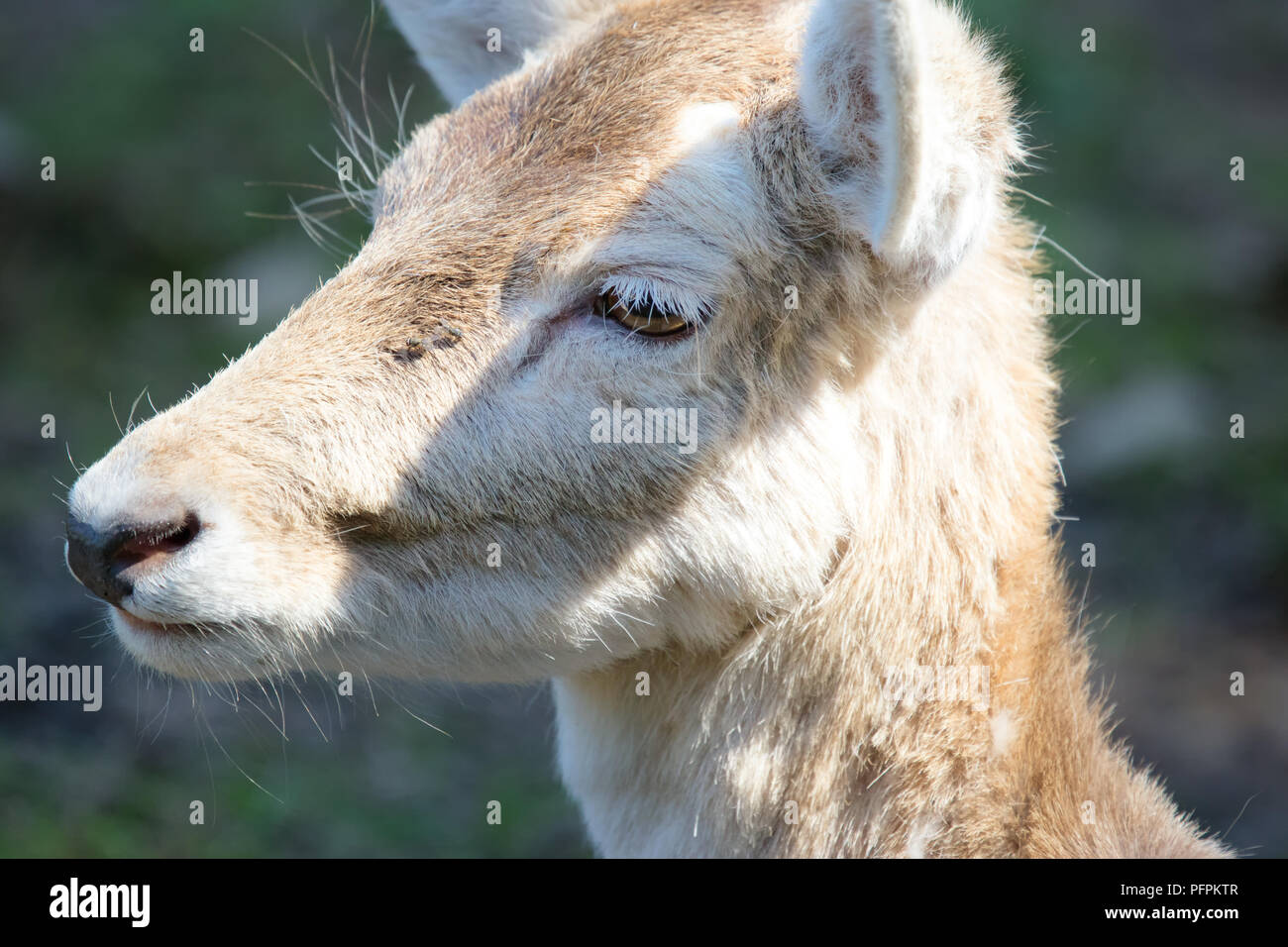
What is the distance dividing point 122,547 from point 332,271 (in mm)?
7042

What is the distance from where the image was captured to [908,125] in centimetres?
268

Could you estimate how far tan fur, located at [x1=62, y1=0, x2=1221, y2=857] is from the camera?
117 inches

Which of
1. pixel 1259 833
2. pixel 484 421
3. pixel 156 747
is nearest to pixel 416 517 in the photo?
pixel 484 421

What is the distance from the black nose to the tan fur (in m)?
0.04

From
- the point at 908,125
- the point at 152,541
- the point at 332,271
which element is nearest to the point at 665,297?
the point at 908,125

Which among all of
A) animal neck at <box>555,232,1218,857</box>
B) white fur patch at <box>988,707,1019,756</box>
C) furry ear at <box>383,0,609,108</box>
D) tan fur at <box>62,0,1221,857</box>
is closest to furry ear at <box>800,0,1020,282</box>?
tan fur at <box>62,0,1221,857</box>

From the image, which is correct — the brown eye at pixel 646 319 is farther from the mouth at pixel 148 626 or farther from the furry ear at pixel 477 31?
the furry ear at pixel 477 31

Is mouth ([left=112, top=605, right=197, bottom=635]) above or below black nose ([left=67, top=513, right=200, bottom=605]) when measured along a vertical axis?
below

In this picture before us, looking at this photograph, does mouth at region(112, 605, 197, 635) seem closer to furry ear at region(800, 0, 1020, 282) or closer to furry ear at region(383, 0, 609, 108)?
furry ear at region(800, 0, 1020, 282)

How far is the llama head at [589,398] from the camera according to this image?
3.00 m

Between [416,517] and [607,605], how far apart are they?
0.52 meters

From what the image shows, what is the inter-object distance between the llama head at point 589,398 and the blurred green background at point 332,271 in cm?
61

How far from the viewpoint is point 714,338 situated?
306 centimetres

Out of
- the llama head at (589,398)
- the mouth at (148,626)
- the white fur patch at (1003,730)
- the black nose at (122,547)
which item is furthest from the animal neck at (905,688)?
the black nose at (122,547)
